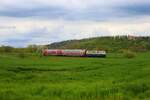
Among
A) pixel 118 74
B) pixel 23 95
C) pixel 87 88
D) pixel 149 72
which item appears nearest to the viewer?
pixel 23 95

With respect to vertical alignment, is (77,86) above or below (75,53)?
below

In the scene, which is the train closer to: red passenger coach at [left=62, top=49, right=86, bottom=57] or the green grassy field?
red passenger coach at [left=62, top=49, right=86, bottom=57]

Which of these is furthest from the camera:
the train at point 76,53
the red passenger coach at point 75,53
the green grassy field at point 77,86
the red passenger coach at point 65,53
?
the red passenger coach at point 65,53

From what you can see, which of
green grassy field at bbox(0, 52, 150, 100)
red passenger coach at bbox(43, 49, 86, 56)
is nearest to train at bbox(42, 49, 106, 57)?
red passenger coach at bbox(43, 49, 86, 56)

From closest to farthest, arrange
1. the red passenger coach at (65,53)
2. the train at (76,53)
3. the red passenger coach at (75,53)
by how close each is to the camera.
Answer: the train at (76,53), the red passenger coach at (75,53), the red passenger coach at (65,53)

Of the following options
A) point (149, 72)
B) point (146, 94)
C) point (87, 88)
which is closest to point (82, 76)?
point (149, 72)

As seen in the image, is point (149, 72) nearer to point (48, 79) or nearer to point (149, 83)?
point (149, 83)

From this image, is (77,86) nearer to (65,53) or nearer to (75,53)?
(75,53)

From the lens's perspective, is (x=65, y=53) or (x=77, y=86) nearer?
(x=77, y=86)

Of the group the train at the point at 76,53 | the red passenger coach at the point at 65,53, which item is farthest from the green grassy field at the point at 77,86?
the red passenger coach at the point at 65,53

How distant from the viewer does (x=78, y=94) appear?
31.9 meters

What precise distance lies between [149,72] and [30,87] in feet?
40.2

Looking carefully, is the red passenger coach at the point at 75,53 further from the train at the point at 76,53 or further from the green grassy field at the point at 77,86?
the green grassy field at the point at 77,86

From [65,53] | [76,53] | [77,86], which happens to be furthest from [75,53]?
[77,86]
